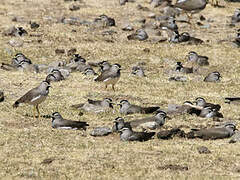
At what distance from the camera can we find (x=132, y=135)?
771 inches

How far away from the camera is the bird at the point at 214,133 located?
2005 centimetres

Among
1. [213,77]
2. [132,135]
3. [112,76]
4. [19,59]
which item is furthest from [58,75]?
[132,135]

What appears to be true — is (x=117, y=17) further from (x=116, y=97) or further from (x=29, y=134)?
(x=29, y=134)

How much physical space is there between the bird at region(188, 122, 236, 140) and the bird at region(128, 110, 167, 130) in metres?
1.22

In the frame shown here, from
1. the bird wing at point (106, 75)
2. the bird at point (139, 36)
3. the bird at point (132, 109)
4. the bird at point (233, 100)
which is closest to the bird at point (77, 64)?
the bird wing at point (106, 75)

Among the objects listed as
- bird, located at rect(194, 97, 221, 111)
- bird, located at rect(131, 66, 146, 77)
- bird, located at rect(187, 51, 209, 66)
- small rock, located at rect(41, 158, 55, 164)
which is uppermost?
small rock, located at rect(41, 158, 55, 164)

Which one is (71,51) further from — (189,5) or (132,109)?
(132,109)

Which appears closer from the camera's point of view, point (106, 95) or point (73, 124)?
point (73, 124)

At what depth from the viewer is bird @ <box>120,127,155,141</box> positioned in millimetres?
19562

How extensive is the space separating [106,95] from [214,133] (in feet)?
21.8

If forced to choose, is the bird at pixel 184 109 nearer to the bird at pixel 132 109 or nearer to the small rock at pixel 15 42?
the bird at pixel 132 109

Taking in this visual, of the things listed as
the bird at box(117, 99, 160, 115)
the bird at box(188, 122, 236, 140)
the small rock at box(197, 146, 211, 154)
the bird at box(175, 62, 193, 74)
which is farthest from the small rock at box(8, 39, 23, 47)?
the small rock at box(197, 146, 211, 154)

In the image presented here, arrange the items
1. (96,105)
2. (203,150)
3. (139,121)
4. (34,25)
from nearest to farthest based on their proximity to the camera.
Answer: (203,150), (139,121), (96,105), (34,25)

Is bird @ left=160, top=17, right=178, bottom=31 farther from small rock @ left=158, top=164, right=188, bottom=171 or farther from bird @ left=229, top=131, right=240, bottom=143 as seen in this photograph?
small rock @ left=158, top=164, right=188, bottom=171
